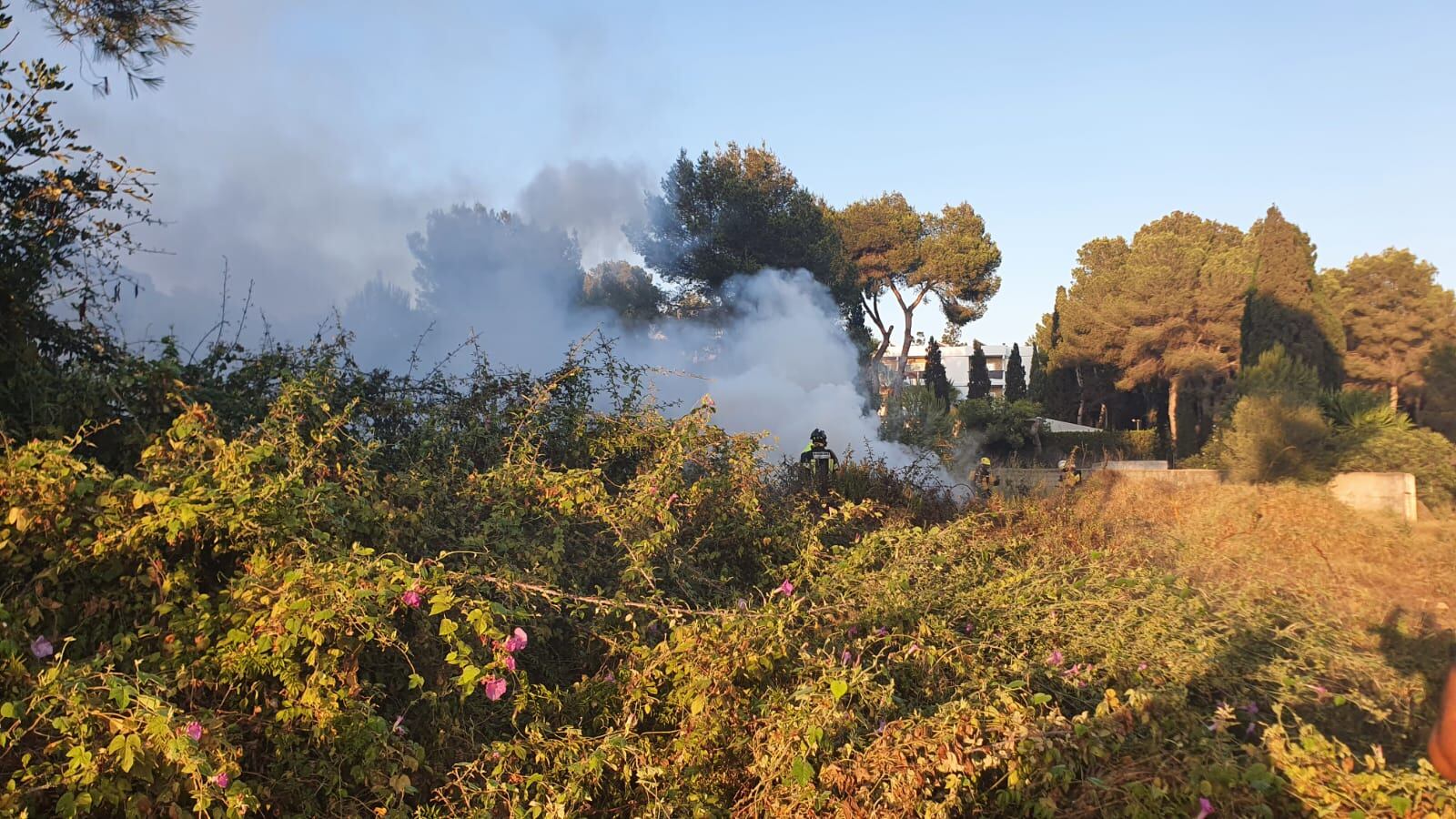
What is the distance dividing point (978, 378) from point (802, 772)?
111ft

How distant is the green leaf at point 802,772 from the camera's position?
2.48 metres

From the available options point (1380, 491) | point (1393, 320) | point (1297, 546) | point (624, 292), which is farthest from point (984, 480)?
point (1393, 320)

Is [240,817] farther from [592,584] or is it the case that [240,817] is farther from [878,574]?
[878,574]

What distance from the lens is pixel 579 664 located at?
351 cm

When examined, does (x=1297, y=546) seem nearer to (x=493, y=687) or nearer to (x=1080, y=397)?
(x=493, y=687)

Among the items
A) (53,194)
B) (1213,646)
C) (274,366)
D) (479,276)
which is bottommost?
(1213,646)

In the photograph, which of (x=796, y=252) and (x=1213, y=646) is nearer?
(x=1213, y=646)

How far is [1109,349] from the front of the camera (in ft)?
111

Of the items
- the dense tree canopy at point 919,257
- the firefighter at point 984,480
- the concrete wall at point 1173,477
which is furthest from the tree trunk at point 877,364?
the firefighter at point 984,480

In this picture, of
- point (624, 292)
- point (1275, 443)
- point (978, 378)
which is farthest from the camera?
point (978, 378)

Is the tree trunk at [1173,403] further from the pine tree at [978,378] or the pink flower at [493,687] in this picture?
the pink flower at [493,687]

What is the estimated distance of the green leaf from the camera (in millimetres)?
2480

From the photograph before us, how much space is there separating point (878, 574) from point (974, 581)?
1.56ft

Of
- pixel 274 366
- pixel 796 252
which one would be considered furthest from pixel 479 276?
pixel 274 366
